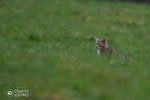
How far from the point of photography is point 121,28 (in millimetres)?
24500

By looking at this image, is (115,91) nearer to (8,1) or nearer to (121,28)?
(121,28)

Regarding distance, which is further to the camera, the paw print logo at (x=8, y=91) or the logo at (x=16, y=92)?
the paw print logo at (x=8, y=91)

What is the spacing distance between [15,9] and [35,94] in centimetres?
2217

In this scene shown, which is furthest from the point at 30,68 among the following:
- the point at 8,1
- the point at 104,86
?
the point at 8,1

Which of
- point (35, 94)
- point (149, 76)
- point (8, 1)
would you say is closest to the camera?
point (35, 94)

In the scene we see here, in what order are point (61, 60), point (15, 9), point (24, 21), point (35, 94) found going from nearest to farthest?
1. point (35, 94)
2. point (61, 60)
3. point (24, 21)
4. point (15, 9)

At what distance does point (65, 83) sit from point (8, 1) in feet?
83.2

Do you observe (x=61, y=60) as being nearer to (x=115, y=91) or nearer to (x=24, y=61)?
(x=24, y=61)

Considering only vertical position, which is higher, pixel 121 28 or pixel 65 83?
pixel 65 83

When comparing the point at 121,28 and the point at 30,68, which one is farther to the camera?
the point at 121,28

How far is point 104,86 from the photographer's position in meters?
6.65

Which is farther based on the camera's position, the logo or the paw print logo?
the paw print logo

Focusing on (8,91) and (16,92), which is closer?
(16,92)

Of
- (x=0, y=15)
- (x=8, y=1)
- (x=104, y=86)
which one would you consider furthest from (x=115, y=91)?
(x=8, y=1)
